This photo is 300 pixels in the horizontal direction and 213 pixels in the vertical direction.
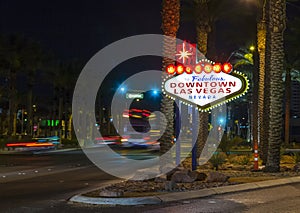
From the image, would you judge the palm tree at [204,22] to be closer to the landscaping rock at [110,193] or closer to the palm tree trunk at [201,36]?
the palm tree trunk at [201,36]

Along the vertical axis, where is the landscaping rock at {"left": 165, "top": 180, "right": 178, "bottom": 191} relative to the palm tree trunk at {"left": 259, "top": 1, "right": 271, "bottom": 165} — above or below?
below

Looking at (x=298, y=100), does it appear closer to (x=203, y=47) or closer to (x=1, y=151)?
(x=1, y=151)

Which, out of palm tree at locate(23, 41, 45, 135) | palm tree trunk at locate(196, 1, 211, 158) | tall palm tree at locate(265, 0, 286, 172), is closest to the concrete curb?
tall palm tree at locate(265, 0, 286, 172)

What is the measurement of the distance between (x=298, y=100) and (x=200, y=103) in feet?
356

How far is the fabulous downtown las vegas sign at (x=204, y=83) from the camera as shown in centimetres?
2105

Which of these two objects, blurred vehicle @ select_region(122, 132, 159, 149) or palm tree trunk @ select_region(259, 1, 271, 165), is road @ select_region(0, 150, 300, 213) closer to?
palm tree trunk @ select_region(259, 1, 271, 165)

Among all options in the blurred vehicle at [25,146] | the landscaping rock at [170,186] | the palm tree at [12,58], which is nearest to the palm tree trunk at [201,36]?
the landscaping rock at [170,186]

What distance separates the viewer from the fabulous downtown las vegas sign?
2105 cm

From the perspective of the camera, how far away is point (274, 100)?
71.0 ft

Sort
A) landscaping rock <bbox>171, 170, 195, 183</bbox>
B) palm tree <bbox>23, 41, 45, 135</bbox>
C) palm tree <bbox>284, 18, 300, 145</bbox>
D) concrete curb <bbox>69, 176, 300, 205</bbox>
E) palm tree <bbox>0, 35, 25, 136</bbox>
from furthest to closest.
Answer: palm tree <bbox>23, 41, 45, 135</bbox> < palm tree <bbox>0, 35, 25, 136</bbox> < palm tree <bbox>284, 18, 300, 145</bbox> < landscaping rock <bbox>171, 170, 195, 183</bbox> < concrete curb <bbox>69, 176, 300, 205</bbox>

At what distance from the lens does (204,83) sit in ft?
70.3

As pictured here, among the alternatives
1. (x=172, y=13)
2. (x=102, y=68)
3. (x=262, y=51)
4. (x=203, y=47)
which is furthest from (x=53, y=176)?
(x=102, y=68)

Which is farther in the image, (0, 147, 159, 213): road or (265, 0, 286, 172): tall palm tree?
(265, 0, 286, 172): tall palm tree

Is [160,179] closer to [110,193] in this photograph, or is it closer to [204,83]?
[110,193]
